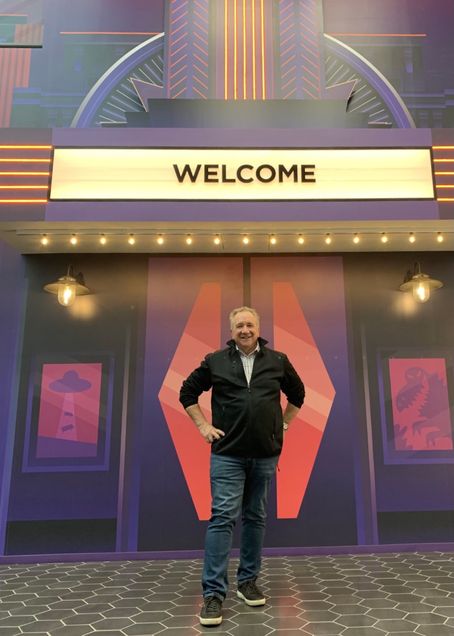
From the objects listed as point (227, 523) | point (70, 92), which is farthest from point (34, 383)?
point (70, 92)

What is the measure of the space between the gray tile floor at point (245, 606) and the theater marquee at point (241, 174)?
111 inches

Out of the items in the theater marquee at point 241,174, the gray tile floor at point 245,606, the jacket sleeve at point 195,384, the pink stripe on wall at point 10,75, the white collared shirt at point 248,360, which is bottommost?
the gray tile floor at point 245,606

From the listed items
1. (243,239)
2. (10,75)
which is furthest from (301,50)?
(10,75)

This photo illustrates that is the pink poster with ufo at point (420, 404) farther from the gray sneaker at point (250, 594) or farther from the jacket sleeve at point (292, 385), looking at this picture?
the gray sneaker at point (250, 594)

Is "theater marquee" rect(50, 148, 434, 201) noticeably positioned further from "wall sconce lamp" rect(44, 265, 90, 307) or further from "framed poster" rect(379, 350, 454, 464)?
"framed poster" rect(379, 350, 454, 464)

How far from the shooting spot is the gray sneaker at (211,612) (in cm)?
234

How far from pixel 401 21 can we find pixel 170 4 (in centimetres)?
246

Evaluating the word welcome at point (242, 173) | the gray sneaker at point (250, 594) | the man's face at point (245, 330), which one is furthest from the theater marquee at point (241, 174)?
the gray sneaker at point (250, 594)

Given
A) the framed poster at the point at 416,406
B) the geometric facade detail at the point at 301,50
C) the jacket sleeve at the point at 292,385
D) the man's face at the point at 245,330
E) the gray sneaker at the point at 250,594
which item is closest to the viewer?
the gray sneaker at the point at 250,594

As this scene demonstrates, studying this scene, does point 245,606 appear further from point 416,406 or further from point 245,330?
point 416,406

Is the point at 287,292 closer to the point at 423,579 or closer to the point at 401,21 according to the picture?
the point at 423,579

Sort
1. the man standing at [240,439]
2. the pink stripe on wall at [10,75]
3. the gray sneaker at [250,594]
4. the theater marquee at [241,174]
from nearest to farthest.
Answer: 1. the man standing at [240,439]
2. the gray sneaker at [250,594]
3. the theater marquee at [241,174]
4. the pink stripe on wall at [10,75]

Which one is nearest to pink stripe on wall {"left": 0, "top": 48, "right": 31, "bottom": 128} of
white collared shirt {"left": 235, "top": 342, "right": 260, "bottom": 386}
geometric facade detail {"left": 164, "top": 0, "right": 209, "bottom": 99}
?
geometric facade detail {"left": 164, "top": 0, "right": 209, "bottom": 99}

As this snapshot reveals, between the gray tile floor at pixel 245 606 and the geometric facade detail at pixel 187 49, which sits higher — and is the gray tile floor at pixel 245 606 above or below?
below
